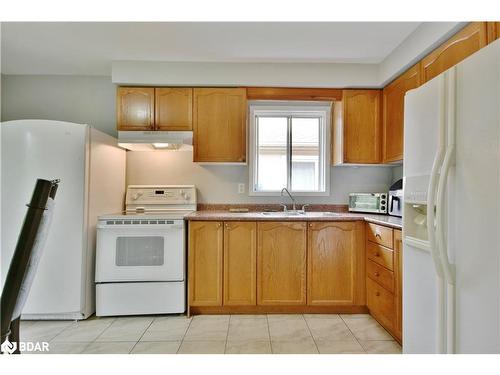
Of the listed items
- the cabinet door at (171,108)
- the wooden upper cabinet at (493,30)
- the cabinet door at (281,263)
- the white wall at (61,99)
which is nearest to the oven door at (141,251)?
the cabinet door at (281,263)

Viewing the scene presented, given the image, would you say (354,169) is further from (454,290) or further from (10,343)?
(10,343)

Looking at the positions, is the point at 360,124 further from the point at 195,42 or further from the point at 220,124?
the point at 195,42

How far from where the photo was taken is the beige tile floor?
200 cm

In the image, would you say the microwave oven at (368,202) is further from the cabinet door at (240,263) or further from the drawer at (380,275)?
the cabinet door at (240,263)

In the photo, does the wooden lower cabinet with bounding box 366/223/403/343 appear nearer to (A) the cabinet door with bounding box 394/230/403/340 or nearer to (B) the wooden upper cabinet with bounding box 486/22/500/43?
(A) the cabinet door with bounding box 394/230/403/340

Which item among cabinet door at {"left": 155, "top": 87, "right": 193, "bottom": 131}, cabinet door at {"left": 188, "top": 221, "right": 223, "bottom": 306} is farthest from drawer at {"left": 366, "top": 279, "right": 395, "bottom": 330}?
cabinet door at {"left": 155, "top": 87, "right": 193, "bottom": 131}

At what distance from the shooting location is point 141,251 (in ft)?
8.15

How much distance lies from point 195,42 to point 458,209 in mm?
2251

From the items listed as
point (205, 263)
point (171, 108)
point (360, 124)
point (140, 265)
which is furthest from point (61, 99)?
point (360, 124)

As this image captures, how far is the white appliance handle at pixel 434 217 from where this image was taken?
114 centimetres

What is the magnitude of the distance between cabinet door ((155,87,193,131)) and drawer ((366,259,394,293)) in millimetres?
2098

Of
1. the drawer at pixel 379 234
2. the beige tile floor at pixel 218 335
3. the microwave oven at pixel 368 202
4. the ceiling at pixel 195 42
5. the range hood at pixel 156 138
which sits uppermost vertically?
the ceiling at pixel 195 42

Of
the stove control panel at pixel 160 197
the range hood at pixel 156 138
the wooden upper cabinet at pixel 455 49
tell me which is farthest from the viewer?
the stove control panel at pixel 160 197

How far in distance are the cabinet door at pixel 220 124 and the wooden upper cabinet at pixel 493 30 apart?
187 cm
